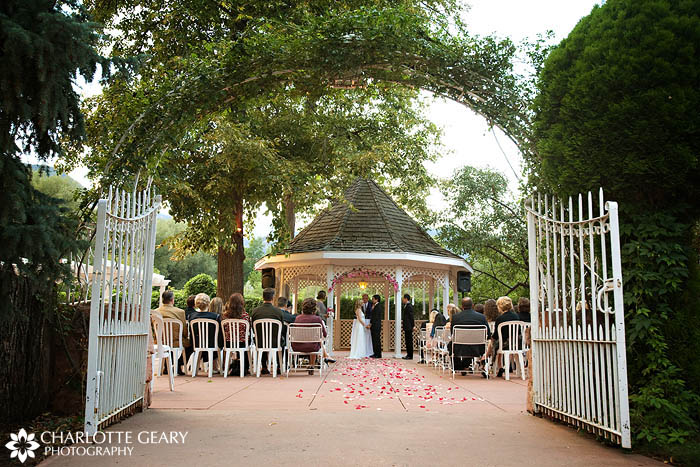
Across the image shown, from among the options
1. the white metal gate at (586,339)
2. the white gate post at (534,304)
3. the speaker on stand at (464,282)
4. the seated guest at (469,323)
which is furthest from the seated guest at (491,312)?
the speaker on stand at (464,282)

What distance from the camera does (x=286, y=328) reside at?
34.0ft

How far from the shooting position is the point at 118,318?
4996 mm

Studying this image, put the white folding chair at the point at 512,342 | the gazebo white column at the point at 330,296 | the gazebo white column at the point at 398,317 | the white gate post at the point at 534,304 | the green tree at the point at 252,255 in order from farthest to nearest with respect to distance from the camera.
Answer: the green tree at the point at 252,255 → the gazebo white column at the point at 398,317 → the gazebo white column at the point at 330,296 → the white folding chair at the point at 512,342 → the white gate post at the point at 534,304

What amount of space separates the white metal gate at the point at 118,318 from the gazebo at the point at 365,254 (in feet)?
33.3

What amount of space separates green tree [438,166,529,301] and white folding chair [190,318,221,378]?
1192 cm

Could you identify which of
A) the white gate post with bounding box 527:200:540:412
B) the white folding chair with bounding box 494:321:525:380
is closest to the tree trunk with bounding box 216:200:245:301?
the white folding chair with bounding box 494:321:525:380

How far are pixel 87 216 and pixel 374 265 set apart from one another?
11670 millimetres

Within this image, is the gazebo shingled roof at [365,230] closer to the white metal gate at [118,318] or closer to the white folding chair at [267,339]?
the white folding chair at [267,339]

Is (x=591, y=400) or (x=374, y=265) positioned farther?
(x=374, y=265)

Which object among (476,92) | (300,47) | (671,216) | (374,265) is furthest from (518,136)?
(374,265)

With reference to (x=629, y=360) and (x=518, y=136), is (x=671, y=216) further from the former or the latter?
(x=518, y=136)

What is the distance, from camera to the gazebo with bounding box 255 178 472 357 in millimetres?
16406

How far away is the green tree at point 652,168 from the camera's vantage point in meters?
4.25

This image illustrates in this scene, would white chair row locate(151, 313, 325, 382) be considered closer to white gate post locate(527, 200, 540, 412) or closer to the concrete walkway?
the concrete walkway
